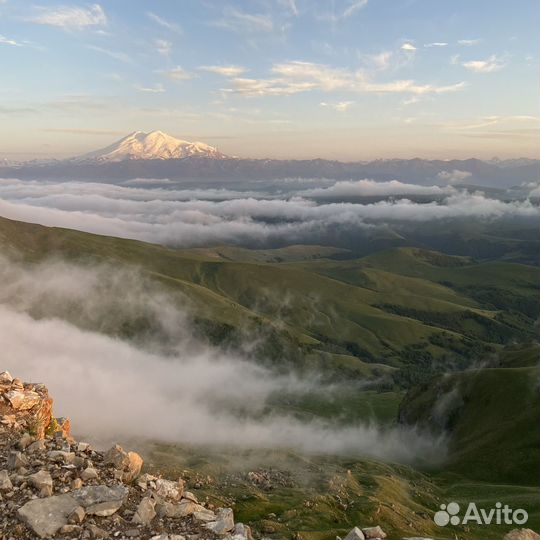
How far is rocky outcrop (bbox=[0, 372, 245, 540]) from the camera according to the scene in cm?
2206

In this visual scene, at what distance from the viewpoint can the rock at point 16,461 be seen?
26.5m

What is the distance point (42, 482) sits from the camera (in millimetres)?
24281

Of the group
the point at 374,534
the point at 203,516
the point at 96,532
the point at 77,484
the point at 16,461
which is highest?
the point at 16,461

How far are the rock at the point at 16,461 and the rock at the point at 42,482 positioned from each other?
2458mm

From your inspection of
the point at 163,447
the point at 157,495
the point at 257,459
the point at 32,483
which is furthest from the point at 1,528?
the point at 163,447

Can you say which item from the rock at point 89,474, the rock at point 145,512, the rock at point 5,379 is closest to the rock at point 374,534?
the rock at point 145,512

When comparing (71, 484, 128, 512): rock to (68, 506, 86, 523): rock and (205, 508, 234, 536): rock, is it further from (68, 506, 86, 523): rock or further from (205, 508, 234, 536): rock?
(205, 508, 234, 536): rock

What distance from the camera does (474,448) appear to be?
19788cm

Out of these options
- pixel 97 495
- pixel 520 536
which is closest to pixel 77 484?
pixel 97 495

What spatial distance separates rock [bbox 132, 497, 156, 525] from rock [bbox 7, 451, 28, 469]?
8.28m

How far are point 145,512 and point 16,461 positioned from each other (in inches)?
362

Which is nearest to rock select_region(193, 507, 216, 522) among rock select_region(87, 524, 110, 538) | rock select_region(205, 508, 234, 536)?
rock select_region(205, 508, 234, 536)

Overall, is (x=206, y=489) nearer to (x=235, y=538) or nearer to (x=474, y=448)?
(x=235, y=538)

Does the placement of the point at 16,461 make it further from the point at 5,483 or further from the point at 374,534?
the point at 374,534
